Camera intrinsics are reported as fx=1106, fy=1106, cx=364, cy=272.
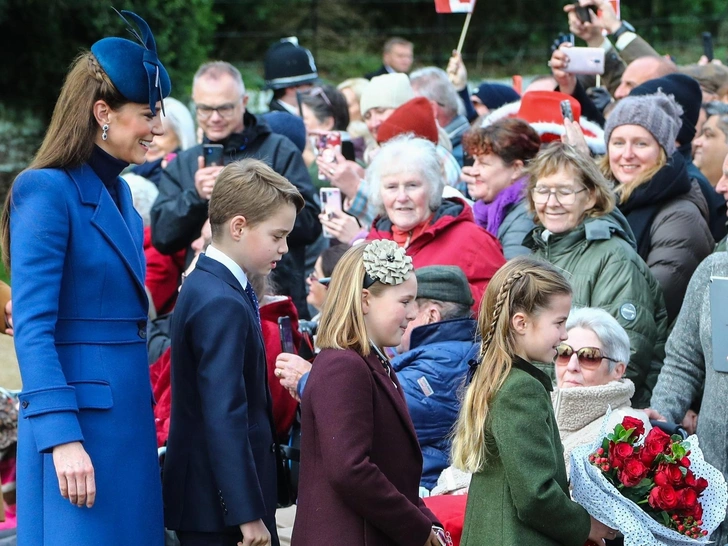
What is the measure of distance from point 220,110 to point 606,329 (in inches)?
102

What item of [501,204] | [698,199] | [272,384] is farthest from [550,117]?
[272,384]

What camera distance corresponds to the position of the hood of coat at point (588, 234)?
487 cm

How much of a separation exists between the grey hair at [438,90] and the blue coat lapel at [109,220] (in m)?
4.51

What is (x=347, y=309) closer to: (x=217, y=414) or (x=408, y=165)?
(x=217, y=414)

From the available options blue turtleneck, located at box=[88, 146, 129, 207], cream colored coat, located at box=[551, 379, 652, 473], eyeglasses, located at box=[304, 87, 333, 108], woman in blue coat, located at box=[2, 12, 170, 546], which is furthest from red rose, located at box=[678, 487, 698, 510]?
eyeglasses, located at box=[304, 87, 333, 108]

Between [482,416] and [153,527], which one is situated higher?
[482,416]

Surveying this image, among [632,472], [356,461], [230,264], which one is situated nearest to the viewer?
[356,461]

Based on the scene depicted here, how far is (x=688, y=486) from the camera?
325 cm

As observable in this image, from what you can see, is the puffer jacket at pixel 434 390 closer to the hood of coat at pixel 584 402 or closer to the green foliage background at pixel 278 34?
the hood of coat at pixel 584 402

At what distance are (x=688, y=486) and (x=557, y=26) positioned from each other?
611 inches

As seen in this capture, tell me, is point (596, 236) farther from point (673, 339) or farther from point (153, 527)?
point (153, 527)

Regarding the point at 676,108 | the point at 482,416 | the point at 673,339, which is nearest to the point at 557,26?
the point at 676,108

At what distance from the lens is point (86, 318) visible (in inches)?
125

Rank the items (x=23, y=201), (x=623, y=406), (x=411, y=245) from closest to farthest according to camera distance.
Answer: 1. (x=23, y=201)
2. (x=623, y=406)
3. (x=411, y=245)
